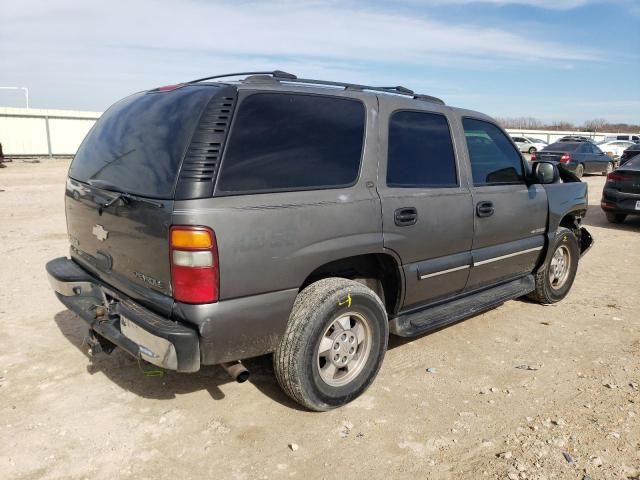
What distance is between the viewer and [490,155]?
14.6 feet

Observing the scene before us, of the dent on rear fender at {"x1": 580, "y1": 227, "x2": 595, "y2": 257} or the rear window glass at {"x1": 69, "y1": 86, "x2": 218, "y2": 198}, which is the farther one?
the dent on rear fender at {"x1": 580, "y1": 227, "x2": 595, "y2": 257}

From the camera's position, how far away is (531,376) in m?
3.86

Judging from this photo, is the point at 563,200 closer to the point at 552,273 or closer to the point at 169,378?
the point at 552,273

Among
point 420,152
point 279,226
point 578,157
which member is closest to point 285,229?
point 279,226

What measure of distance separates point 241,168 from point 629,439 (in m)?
2.75

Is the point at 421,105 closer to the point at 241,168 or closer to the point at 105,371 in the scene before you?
the point at 241,168

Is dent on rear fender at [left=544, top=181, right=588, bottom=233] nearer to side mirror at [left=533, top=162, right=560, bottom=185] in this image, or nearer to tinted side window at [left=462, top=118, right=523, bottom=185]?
side mirror at [left=533, top=162, right=560, bottom=185]

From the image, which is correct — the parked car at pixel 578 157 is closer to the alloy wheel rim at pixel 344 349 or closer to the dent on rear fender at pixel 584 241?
the dent on rear fender at pixel 584 241

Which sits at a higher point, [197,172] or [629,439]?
[197,172]

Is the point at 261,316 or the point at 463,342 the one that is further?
the point at 463,342

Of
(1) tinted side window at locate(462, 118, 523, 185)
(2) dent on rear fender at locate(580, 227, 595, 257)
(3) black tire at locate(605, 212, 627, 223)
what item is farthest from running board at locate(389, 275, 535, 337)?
(3) black tire at locate(605, 212, 627, 223)

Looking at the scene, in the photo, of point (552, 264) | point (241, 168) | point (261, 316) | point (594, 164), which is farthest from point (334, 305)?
point (594, 164)

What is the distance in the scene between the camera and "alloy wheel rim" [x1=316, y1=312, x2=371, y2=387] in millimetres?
3283

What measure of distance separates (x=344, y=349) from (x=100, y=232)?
1716 millimetres
